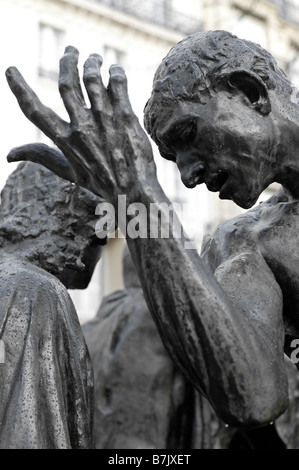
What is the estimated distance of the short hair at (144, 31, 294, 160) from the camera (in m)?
2.00

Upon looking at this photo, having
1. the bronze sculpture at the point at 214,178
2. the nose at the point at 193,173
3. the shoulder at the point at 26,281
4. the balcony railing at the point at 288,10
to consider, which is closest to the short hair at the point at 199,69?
the bronze sculpture at the point at 214,178

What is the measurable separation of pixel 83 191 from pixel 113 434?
6.48 ft

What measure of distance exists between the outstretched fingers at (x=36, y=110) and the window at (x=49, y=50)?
44.9 ft

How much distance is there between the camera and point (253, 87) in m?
2.03

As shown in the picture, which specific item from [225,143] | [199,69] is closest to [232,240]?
[225,143]

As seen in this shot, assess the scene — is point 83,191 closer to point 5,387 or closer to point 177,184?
point 5,387

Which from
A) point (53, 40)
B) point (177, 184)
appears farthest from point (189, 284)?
point (53, 40)

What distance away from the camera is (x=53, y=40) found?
15828 mm

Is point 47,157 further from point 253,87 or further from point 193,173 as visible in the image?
point 253,87

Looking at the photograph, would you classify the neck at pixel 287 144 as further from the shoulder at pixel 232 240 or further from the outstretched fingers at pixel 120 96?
the outstretched fingers at pixel 120 96

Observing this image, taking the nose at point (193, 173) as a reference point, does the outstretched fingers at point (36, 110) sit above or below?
above

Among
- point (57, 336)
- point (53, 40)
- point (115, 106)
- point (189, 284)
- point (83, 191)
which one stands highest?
point (53, 40)

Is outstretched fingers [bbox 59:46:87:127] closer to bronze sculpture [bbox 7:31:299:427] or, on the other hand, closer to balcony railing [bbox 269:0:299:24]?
bronze sculpture [bbox 7:31:299:427]

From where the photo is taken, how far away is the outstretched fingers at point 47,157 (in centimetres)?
198
